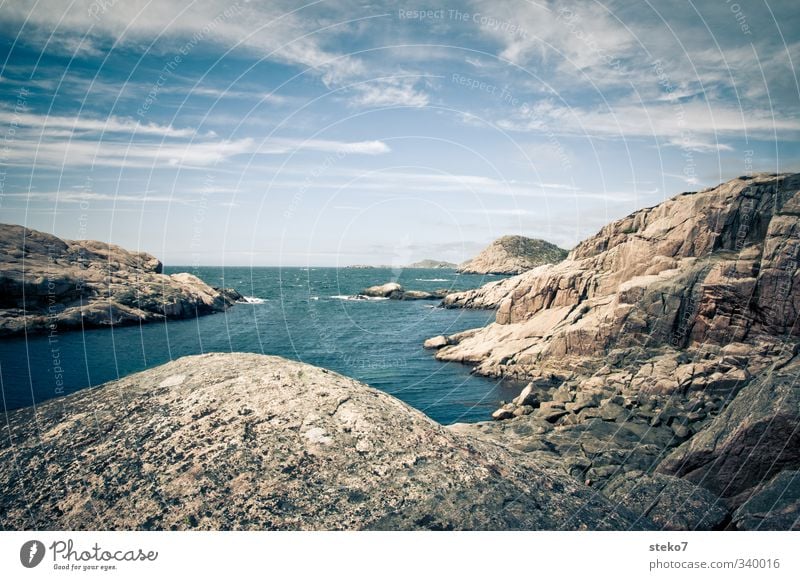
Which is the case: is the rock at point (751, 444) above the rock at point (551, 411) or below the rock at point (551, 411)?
above

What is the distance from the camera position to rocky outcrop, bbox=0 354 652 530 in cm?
532

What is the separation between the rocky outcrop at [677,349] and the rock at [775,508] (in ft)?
9.14

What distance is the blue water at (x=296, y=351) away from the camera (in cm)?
3716

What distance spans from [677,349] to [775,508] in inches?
984

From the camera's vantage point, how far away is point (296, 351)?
51906 millimetres

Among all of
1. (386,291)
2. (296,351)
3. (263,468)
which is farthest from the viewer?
(386,291)

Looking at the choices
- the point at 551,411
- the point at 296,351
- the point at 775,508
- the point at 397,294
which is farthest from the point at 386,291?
the point at 775,508

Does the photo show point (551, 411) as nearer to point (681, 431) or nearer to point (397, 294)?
point (681, 431)

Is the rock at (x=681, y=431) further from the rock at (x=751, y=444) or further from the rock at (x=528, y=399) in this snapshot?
the rock at (x=751, y=444)

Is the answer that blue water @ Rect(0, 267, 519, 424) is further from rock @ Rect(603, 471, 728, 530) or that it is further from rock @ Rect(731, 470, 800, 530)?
rock @ Rect(731, 470, 800, 530)

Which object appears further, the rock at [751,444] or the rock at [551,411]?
the rock at [551,411]
